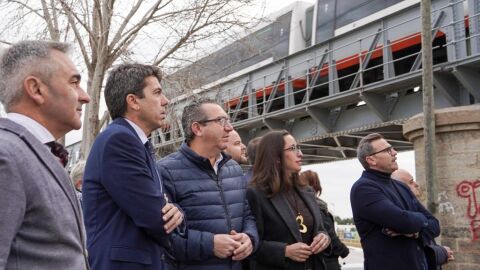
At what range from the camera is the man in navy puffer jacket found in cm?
311

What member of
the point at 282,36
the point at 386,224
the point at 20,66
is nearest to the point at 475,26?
the point at 386,224

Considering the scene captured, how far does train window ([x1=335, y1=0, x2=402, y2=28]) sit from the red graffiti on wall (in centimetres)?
607

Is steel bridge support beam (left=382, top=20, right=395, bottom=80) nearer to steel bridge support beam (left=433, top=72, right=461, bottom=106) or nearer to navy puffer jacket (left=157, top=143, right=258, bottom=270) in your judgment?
steel bridge support beam (left=433, top=72, right=461, bottom=106)

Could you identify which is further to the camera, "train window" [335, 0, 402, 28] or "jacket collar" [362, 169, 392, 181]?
"train window" [335, 0, 402, 28]

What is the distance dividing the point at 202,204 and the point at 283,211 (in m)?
0.84

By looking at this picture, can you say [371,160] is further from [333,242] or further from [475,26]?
[475,26]

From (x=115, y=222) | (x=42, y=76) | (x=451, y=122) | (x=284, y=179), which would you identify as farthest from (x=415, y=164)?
(x=42, y=76)

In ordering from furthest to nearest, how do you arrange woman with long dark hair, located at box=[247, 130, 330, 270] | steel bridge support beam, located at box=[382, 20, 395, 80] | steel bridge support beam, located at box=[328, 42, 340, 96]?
steel bridge support beam, located at box=[328, 42, 340, 96]
steel bridge support beam, located at box=[382, 20, 395, 80]
woman with long dark hair, located at box=[247, 130, 330, 270]

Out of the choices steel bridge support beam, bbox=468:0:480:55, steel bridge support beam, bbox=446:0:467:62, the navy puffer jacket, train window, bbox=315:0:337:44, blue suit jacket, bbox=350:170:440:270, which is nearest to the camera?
the navy puffer jacket

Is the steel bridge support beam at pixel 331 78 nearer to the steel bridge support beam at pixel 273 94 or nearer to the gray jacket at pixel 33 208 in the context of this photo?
the steel bridge support beam at pixel 273 94

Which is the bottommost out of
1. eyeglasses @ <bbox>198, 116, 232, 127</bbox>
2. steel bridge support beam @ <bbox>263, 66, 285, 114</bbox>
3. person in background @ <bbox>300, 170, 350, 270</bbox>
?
person in background @ <bbox>300, 170, 350, 270</bbox>

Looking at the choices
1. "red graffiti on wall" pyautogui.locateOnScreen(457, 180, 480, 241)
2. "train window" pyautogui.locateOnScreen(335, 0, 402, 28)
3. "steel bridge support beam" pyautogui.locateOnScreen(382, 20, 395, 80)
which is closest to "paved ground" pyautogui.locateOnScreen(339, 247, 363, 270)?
"red graffiti on wall" pyautogui.locateOnScreen(457, 180, 480, 241)

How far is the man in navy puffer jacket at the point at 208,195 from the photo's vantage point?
311cm

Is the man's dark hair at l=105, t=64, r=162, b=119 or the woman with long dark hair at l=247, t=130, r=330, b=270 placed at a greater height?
the man's dark hair at l=105, t=64, r=162, b=119
